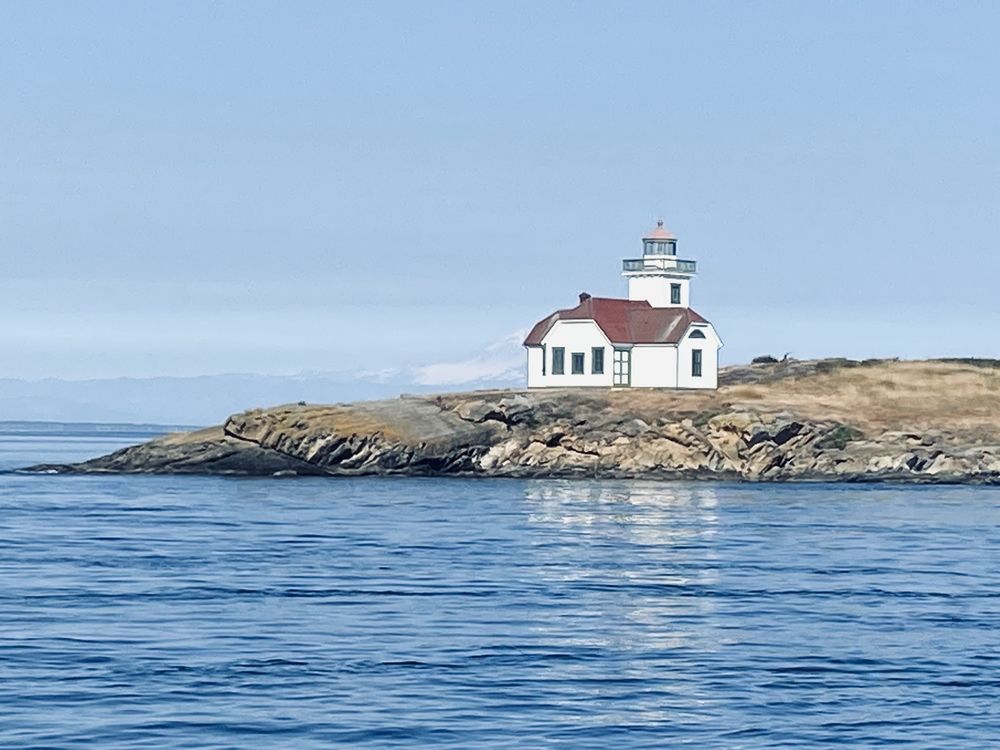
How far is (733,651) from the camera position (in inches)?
1383

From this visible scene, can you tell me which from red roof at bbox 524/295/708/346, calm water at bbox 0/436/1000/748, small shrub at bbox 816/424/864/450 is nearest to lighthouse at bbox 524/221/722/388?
red roof at bbox 524/295/708/346

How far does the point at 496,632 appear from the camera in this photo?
122ft

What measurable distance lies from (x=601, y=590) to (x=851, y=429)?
61.7 m

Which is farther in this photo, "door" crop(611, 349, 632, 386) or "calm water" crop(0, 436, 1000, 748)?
"door" crop(611, 349, 632, 386)

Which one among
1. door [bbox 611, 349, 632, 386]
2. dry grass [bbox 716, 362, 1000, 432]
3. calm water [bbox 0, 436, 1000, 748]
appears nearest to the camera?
calm water [bbox 0, 436, 1000, 748]

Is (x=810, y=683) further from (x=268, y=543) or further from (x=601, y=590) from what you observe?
(x=268, y=543)

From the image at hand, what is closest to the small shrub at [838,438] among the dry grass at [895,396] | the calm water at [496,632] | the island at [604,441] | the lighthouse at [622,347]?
the island at [604,441]

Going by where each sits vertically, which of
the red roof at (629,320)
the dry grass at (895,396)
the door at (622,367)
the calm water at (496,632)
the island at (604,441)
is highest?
the red roof at (629,320)

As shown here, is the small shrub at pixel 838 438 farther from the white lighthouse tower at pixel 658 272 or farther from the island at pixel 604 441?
the white lighthouse tower at pixel 658 272

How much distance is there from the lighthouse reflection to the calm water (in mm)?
160

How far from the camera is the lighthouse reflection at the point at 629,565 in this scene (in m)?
38.0

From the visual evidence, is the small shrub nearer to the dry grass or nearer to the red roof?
the dry grass

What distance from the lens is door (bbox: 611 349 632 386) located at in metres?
115

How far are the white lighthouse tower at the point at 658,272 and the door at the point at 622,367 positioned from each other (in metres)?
5.87
